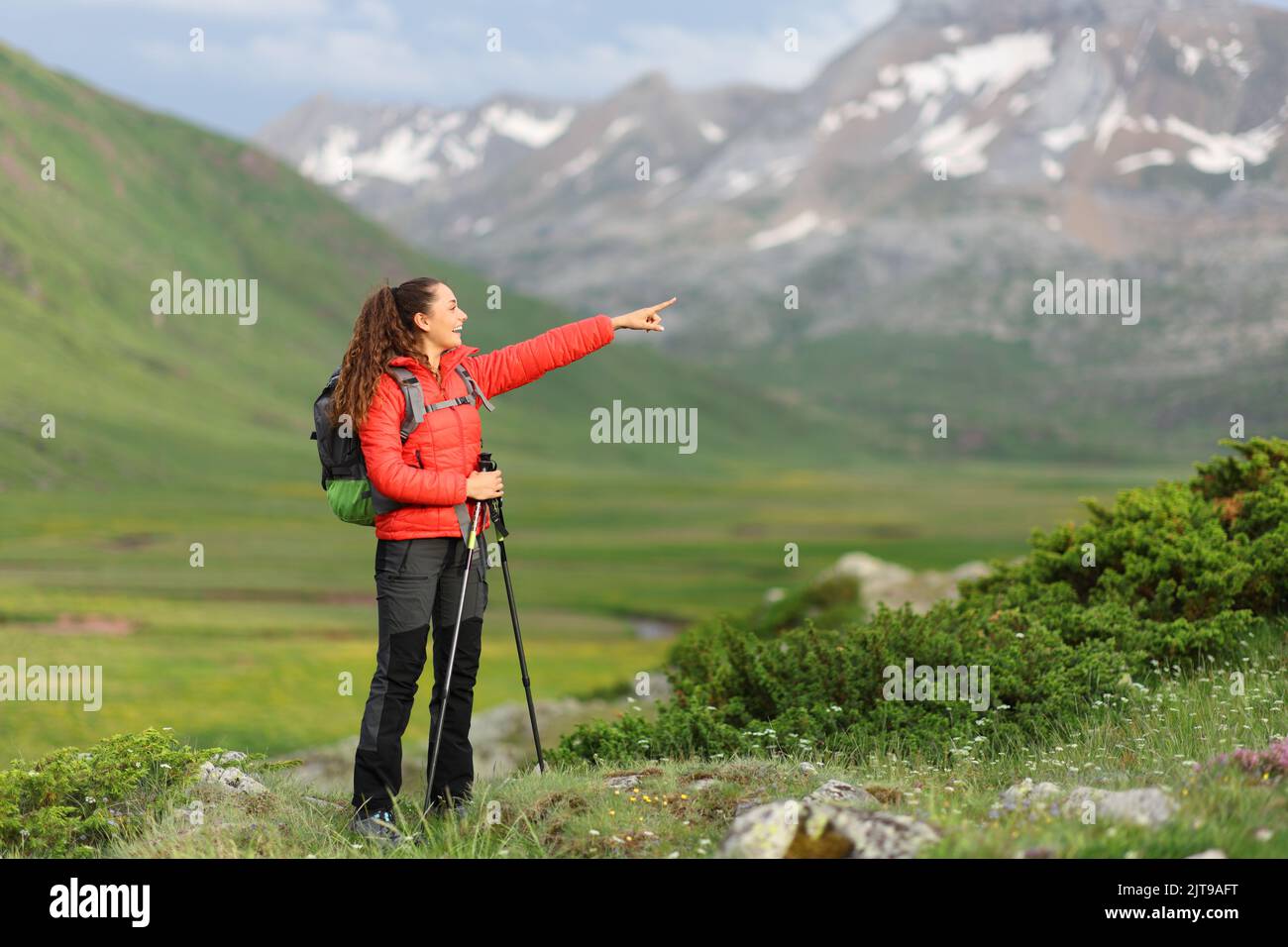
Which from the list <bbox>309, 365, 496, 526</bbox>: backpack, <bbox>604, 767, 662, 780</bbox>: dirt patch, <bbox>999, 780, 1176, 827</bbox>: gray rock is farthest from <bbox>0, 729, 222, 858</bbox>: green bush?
<bbox>999, 780, 1176, 827</bbox>: gray rock

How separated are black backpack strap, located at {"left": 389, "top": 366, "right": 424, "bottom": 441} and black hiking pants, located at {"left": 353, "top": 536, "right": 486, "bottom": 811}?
849mm

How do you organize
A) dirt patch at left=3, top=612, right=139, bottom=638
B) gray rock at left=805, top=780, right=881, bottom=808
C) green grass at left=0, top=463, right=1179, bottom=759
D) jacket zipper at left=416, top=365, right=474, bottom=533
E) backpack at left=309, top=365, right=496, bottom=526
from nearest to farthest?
gray rock at left=805, top=780, right=881, bottom=808, backpack at left=309, top=365, right=496, bottom=526, jacket zipper at left=416, top=365, right=474, bottom=533, green grass at left=0, top=463, right=1179, bottom=759, dirt patch at left=3, top=612, right=139, bottom=638

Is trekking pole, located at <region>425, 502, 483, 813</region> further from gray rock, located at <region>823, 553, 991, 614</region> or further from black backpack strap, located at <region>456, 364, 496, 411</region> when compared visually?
gray rock, located at <region>823, 553, 991, 614</region>

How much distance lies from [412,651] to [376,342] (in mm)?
2299

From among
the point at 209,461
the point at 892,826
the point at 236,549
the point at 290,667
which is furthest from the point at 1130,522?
the point at 209,461

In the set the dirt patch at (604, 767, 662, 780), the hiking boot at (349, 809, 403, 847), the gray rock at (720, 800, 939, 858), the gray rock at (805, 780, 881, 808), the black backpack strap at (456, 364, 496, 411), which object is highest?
the black backpack strap at (456, 364, 496, 411)

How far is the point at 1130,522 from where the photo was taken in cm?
1606

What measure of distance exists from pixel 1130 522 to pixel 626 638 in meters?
52.2

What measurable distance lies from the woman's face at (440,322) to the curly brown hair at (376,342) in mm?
50

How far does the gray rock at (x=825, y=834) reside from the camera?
6941 millimetres

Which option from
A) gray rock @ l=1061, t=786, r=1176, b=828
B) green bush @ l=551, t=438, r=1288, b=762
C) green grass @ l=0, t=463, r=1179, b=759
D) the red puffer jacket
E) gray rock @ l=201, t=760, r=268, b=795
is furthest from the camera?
green grass @ l=0, t=463, r=1179, b=759

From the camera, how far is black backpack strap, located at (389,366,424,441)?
9.12 meters
